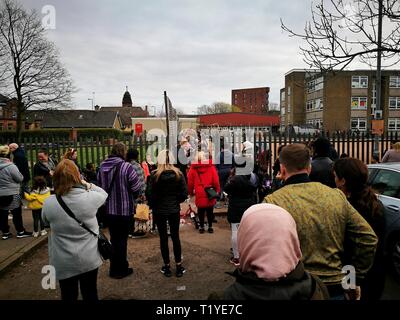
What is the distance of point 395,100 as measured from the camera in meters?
50.3

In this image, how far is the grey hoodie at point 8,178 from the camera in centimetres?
587

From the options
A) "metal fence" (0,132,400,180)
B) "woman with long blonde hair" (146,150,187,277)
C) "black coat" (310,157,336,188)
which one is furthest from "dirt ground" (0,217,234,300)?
"metal fence" (0,132,400,180)

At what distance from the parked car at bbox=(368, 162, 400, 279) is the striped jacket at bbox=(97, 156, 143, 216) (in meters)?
3.46

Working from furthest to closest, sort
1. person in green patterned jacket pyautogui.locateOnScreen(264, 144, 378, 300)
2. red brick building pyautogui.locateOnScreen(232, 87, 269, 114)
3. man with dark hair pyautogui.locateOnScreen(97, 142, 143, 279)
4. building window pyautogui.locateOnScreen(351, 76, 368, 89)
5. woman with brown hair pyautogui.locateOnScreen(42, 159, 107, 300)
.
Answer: red brick building pyautogui.locateOnScreen(232, 87, 269, 114) < building window pyautogui.locateOnScreen(351, 76, 368, 89) < man with dark hair pyautogui.locateOnScreen(97, 142, 143, 279) < woman with brown hair pyautogui.locateOnScreen(42, 159, 107, 300) < person in green patterned jacket pyautogui.locateOnScreen(264, 144, 378, 300)

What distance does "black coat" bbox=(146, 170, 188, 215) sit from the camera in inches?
186

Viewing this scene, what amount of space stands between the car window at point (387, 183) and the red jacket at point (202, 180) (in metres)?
2.88

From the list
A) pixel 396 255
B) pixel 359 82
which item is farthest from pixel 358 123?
pixel 396 255

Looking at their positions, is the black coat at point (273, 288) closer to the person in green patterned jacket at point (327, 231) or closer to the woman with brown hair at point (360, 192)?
the person in green patterned jacket at point (327, 231)

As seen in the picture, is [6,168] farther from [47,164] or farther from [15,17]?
[15,17]

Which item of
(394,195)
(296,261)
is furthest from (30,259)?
(394,195)

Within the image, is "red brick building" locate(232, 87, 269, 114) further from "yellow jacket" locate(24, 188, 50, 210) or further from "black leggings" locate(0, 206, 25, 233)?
"black leggings" locate(0, 206, 25, 233)

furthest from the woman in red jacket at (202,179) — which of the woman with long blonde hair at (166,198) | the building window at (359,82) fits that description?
the building window at (359,82)

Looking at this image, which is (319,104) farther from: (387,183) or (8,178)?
(8,178)
